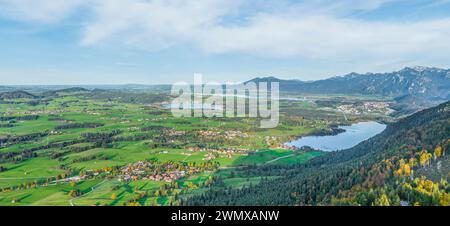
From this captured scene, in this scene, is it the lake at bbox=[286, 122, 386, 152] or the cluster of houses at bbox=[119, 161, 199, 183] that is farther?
the lake at bbox=[286, 122, 386, 152]

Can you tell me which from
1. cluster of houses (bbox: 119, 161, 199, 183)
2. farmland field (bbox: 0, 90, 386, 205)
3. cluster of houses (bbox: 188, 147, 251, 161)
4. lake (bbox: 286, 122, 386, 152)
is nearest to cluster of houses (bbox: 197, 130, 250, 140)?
farmland field (bbox: 0, 90, 386, 205)

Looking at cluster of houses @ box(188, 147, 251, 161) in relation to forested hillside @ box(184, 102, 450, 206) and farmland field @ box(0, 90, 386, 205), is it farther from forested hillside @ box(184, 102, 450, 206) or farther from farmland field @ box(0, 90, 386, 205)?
forested hillside @ box(184, 102, 450, 206)

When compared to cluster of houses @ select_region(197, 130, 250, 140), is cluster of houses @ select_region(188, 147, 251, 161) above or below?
below

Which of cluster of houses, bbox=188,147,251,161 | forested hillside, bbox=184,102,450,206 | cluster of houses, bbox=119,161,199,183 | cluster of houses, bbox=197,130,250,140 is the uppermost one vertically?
forested hillside, bbox=184,102,450,206

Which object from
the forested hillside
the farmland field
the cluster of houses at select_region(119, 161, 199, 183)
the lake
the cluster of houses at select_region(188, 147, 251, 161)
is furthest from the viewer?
the lake

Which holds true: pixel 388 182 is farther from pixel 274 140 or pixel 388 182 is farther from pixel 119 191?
pixel 274 140

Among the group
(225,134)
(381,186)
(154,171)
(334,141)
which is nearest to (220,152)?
(154,171)

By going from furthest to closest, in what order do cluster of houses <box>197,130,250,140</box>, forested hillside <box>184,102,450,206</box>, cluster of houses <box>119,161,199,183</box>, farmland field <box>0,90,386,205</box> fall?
1. cluster of houses <box>197,130,250,140</box>
2. cluster of houses <box>119,161,199,183</box>
3. farmland field <box>0,90,386,205</box>
4. forested hillside <box>184,102,450,206</box>

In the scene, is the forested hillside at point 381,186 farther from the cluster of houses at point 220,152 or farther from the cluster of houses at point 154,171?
the cluster of houses at point 220,152

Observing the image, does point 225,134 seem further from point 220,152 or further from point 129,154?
point 129,154

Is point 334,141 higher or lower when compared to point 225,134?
lower
